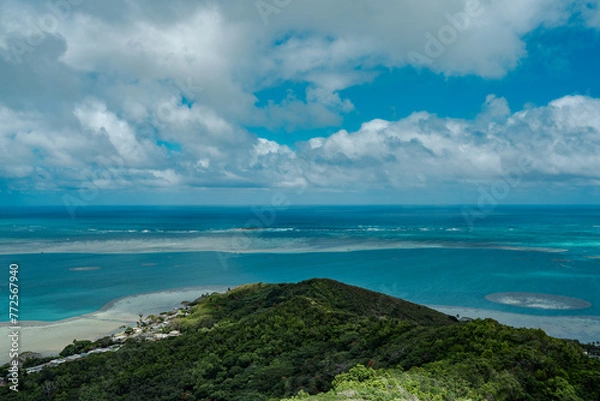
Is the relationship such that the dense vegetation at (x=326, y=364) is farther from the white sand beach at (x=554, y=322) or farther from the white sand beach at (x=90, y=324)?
the white sand beach at (x=554, y=322)

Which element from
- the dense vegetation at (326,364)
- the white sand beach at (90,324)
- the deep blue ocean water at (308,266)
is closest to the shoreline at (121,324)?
the white sand beach at (90,324)

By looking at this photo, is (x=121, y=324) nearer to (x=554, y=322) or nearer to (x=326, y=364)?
(x=326, y=364)

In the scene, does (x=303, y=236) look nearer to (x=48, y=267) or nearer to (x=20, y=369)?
(x=48, y=267)

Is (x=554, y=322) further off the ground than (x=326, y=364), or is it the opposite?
(x=326, y=364)

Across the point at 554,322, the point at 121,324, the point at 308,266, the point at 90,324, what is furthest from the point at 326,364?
the point at 308,266

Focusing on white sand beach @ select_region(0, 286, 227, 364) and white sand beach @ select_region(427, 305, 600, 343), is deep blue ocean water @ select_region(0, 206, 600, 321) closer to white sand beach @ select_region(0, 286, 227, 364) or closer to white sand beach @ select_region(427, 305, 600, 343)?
white sand beach @ select_region(427, 305, 600, 343)

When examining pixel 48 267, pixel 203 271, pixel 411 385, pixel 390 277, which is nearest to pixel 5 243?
pixel 48 267

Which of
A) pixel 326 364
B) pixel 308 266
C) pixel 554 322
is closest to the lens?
pixel 326 364
